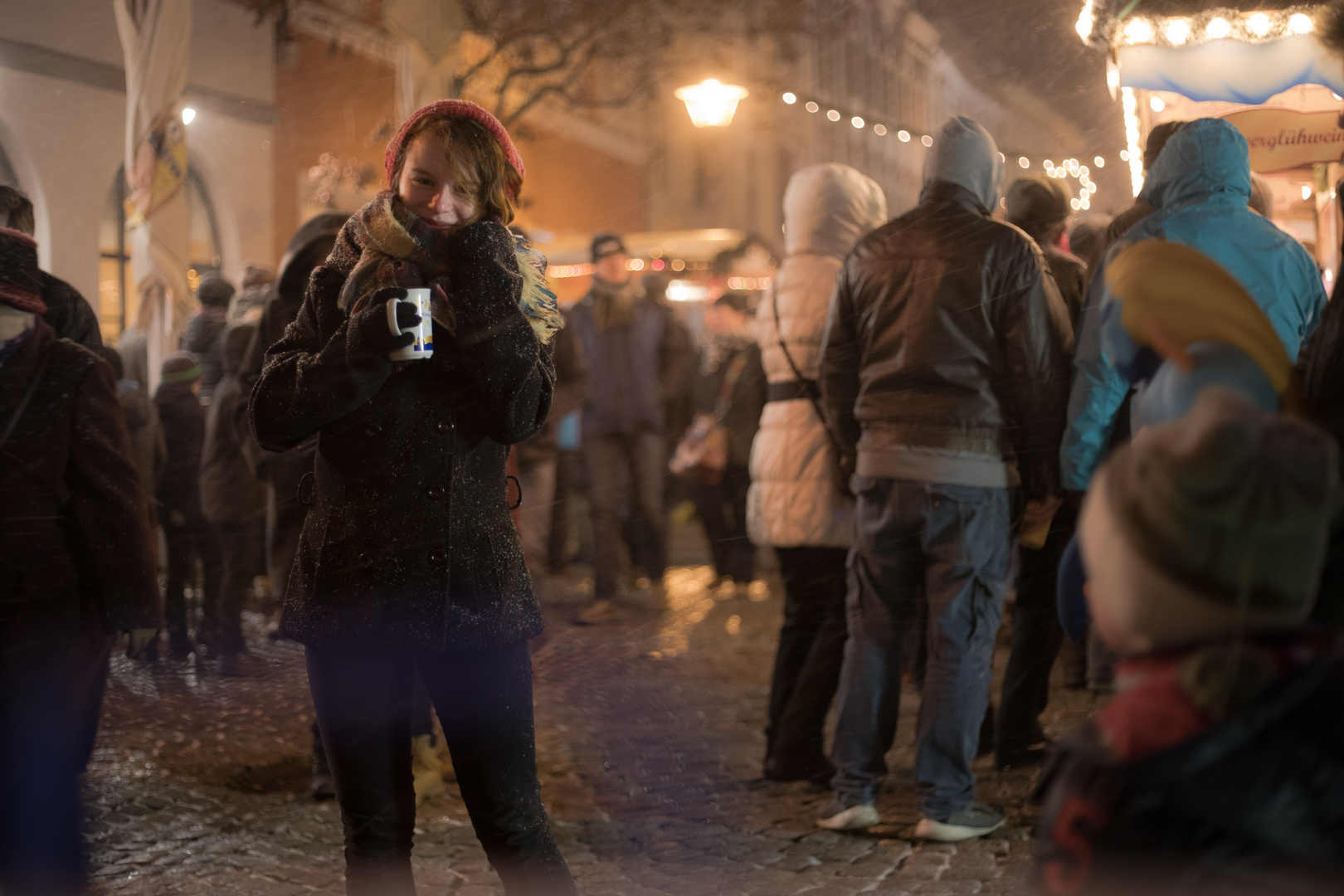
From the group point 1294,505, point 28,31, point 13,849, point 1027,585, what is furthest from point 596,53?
point 1294,505

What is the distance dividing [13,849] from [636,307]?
20.0 feet

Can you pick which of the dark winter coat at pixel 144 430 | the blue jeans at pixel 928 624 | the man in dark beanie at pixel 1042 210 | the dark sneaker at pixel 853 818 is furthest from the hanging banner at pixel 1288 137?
the dark winter coat at pixel 144 430

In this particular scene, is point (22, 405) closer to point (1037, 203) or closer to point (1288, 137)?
point (1037, 203)

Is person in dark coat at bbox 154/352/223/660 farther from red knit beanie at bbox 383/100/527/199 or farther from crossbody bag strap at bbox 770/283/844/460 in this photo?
red knit beanie at bbox 383/100/527/199

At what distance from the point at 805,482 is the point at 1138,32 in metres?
2.92

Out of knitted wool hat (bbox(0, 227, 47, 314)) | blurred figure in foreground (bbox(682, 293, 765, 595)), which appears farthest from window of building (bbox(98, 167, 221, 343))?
knitted wool hat (bbox(0, 227, 47, 314))

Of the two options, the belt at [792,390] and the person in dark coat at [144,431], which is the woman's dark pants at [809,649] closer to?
the belt at [792,390]

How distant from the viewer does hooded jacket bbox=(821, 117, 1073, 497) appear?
12.9 feet

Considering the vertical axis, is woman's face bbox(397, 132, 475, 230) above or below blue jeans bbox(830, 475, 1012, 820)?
above

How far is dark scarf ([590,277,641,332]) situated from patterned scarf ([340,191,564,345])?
19.4 ft

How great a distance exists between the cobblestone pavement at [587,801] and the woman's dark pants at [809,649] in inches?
7.5

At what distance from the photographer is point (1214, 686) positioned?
1445 millimetres

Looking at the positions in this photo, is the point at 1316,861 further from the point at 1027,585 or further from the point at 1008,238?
the point at 1027,585

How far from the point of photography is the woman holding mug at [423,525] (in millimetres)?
2494
